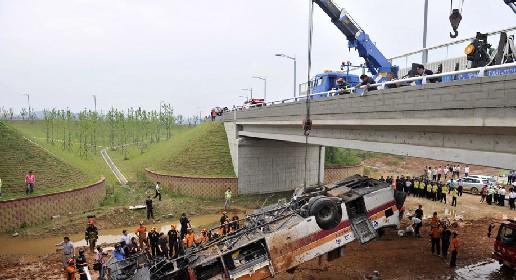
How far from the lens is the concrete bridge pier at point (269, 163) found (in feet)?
86.4

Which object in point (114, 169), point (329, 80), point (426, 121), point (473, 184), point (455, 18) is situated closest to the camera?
point (426, 121)

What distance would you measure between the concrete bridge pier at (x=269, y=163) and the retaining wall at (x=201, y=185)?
104cm

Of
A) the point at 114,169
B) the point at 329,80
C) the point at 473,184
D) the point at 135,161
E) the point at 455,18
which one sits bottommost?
the point at 114,169

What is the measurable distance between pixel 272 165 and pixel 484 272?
673 inches

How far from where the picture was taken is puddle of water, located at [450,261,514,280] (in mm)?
11617

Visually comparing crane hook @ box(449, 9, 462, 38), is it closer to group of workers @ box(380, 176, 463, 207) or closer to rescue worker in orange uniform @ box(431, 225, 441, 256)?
rescue worker in orange uniform @ box(431, 225, 441, 256)

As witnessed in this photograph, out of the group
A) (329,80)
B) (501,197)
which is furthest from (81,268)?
(501,197)

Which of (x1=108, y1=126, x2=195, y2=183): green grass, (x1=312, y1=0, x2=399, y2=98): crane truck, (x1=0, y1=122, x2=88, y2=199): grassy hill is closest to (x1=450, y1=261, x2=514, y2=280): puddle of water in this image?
(x1=312, y1=0, x2=399, y2=98): crane truck

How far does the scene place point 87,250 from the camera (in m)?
15.0

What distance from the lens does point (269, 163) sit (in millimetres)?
27266

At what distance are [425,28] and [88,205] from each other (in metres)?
21.4

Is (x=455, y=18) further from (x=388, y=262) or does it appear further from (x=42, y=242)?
(x=42, y=242)

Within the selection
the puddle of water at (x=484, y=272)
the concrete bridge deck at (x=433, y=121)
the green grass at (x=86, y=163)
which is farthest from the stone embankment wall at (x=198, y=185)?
the puddle of water at (x=484, y=272)

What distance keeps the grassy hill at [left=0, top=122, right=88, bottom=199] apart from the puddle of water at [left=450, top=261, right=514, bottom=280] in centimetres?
2148
